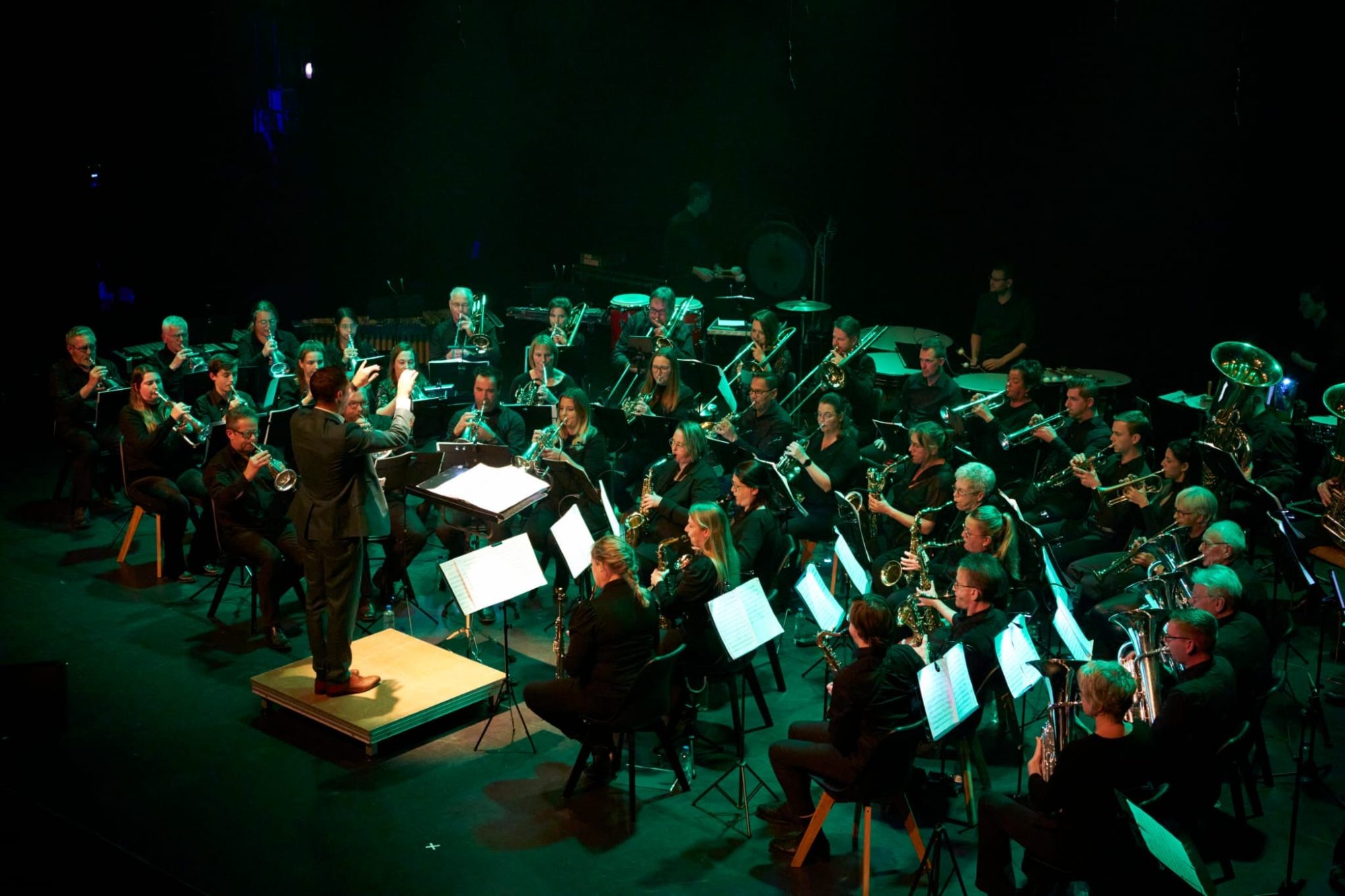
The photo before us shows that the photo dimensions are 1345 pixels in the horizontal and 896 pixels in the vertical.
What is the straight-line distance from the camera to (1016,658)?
5531 mm

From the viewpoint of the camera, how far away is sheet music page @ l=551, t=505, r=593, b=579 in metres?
6.72

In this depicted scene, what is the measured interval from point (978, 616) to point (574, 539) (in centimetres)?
222

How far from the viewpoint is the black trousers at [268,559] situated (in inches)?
304

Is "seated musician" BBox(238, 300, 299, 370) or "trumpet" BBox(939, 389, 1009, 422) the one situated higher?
"seated musician" BBox(238, 300, 299, 370)

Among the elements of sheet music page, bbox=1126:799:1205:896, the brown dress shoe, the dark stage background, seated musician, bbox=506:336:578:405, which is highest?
the dark stage background

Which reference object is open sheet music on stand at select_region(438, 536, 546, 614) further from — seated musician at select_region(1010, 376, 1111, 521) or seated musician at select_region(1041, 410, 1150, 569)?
seated musician at select_region(1010, 376, 1111, 521)

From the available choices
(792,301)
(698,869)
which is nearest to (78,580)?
(698,869)

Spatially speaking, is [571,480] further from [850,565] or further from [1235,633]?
[1235,633]

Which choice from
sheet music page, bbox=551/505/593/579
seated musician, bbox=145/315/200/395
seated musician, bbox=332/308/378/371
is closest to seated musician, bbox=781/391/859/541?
sheet music page, bbox=551/505/593/579

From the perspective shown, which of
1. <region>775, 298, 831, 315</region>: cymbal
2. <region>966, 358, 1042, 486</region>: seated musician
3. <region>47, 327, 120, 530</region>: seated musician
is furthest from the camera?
<region>775, 298, 831, 315</region>: cymbal

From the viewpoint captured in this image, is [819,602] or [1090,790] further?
[819,602]

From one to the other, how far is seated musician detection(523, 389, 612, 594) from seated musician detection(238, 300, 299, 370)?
3356mm

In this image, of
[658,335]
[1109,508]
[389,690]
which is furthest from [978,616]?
[658,335]

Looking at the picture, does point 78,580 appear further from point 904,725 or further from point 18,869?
point 904,725
